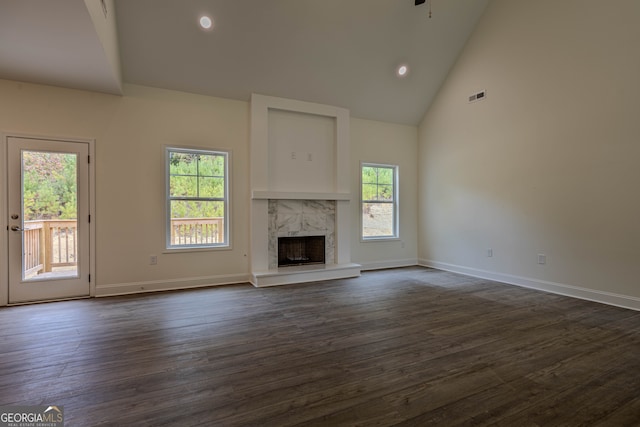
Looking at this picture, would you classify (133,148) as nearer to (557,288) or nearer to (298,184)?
(298,184)

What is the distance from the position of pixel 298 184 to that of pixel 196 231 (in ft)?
6.04

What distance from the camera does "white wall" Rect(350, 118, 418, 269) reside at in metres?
6.14

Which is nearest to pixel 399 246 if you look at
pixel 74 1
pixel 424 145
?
pixel 424 145

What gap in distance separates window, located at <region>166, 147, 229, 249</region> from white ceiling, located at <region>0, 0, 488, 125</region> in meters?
1.06

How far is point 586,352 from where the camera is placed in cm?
256

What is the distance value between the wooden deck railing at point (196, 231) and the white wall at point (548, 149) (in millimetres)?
4226

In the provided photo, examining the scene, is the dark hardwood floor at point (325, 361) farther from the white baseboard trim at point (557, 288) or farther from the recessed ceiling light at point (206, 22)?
the recessed ceiling light at point (206, 22)

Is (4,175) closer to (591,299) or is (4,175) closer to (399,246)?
(399,246)

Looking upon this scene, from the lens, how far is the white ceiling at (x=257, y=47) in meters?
3.25

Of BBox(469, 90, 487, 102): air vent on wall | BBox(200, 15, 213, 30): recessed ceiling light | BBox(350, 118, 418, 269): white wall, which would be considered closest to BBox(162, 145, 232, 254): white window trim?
BBox(200, 15, 213, 30): recessed ceiling light

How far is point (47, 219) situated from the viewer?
4.08 metres

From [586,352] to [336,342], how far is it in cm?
203

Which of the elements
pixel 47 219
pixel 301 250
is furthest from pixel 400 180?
pixel 47 219

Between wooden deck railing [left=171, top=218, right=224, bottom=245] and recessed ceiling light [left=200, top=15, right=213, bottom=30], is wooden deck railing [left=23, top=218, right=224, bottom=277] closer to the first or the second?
wooden deck railing [left=171, top=218, right=224, bottom=245]
